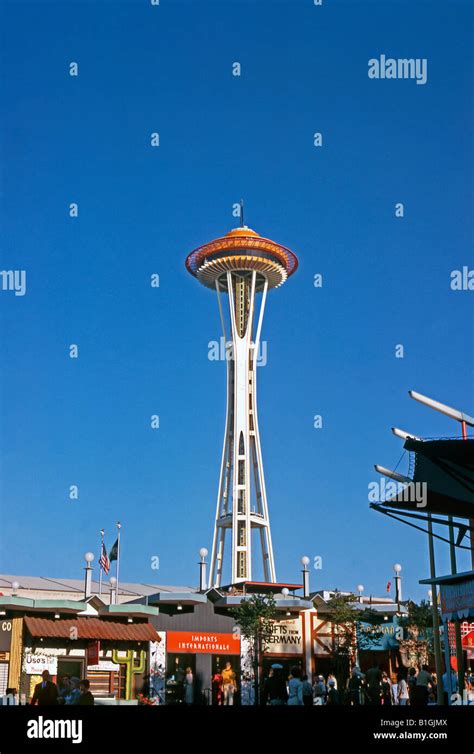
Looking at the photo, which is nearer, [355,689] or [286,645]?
[355,689]

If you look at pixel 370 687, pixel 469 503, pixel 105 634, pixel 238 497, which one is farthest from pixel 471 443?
pixel 238 497

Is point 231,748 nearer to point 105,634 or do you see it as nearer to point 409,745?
point 409,745

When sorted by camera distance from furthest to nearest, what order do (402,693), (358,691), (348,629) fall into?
(348,629) → (358,691) → (402,693)

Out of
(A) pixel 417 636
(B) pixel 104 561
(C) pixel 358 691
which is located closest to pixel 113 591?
(B) pixel 104 561

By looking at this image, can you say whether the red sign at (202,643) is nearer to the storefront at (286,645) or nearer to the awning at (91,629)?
the awning at (91,629)

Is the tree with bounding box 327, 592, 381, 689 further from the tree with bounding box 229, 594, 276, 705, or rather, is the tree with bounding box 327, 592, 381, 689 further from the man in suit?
the man in suit

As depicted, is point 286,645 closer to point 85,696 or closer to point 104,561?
point 104,561
